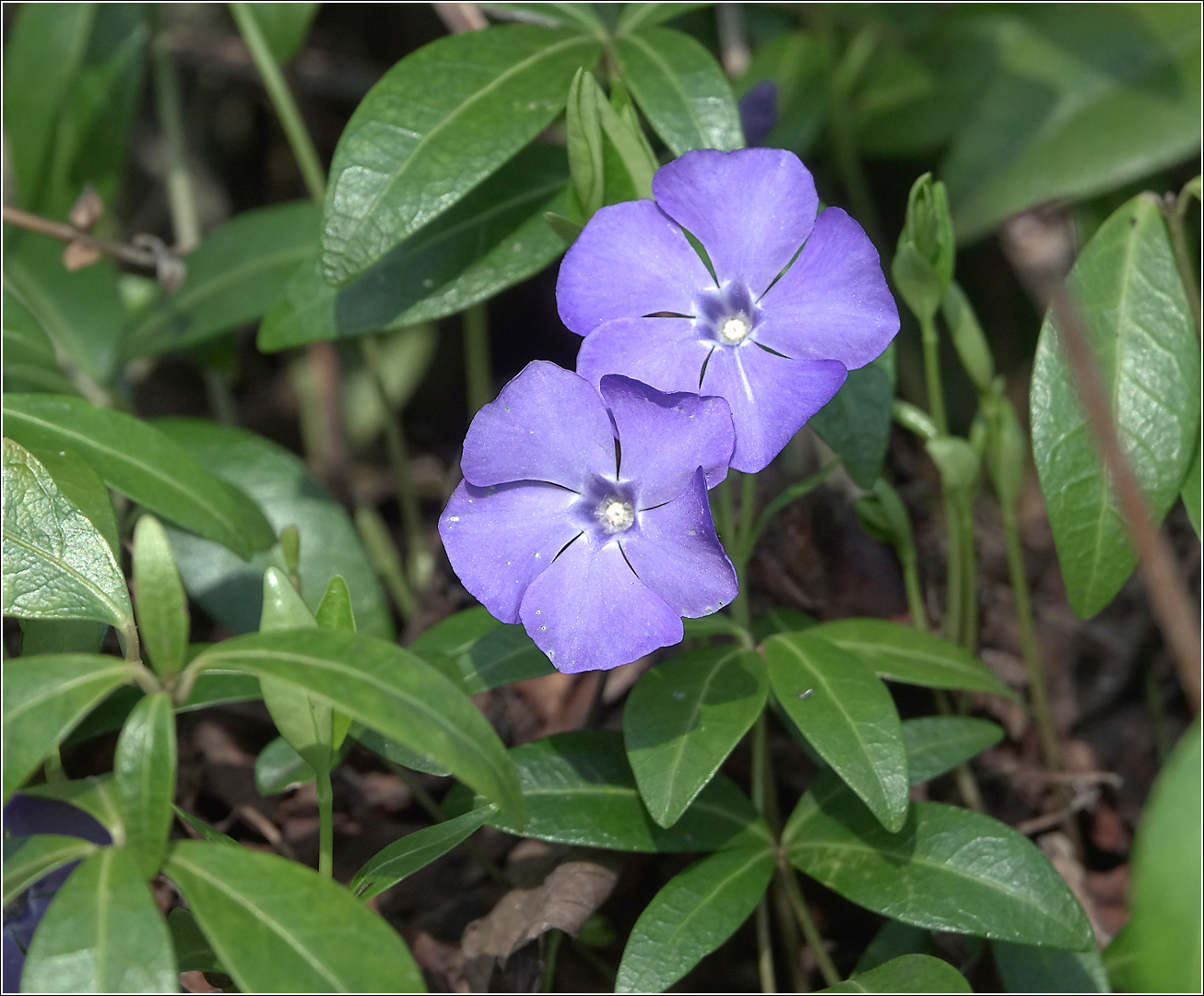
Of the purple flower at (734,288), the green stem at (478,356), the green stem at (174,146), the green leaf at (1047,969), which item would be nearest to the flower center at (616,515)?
the purple flower at (734,288)

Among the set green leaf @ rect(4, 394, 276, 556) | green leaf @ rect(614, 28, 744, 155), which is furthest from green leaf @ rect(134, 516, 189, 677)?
green leaf @ rect(614, 28, 744, 155)

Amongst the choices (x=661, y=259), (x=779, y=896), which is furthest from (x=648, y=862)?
(x=661, y=259)

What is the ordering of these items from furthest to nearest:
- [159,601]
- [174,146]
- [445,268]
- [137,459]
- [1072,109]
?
[174,146], [1072,109], [445,268], [137,459], [159,601]

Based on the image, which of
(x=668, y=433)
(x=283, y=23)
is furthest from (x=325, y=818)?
(x=283, y=23)

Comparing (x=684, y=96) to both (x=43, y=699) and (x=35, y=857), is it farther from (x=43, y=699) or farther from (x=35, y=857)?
(x=35, y=857)

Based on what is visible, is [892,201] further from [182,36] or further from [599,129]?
[182,36]
